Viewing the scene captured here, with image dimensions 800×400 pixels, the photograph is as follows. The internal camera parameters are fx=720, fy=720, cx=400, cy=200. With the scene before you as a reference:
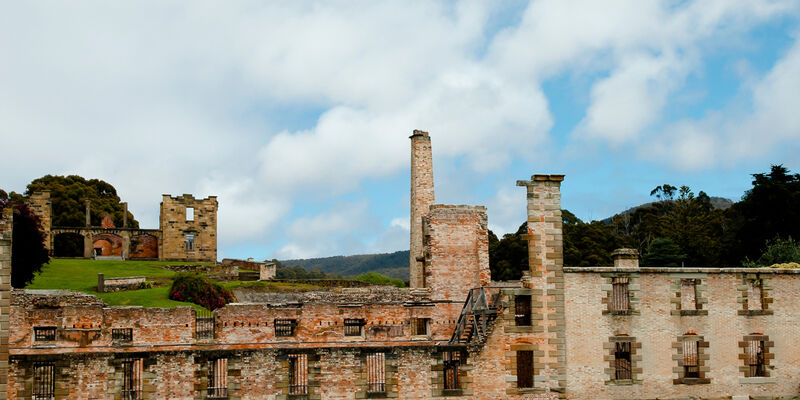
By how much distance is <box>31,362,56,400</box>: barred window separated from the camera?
853 inches

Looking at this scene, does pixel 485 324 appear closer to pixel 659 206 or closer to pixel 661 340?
pixel 661 340

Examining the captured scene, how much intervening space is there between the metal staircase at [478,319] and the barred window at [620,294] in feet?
13.1

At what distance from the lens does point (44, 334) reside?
95.8ft

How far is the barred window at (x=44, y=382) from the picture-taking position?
71.1 ft

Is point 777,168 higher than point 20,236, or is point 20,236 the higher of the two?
point 777,168

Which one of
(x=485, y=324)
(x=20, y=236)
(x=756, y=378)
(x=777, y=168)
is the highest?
(x=777, y=168)

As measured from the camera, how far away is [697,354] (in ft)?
82.6

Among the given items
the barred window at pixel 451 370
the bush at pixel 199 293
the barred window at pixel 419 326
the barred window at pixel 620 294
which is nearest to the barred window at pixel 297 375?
the barred window at pixel 451 370

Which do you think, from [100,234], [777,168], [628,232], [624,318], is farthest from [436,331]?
[628,232]

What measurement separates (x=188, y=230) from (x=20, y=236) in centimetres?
2262

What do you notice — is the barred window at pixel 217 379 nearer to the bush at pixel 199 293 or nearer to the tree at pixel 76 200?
the bush at pixel 199 293

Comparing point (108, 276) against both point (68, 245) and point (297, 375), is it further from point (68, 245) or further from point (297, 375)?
point (297, 375)

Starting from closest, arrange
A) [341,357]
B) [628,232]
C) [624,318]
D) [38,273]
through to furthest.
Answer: [341,357], [624,318], [38,273], [628,232]

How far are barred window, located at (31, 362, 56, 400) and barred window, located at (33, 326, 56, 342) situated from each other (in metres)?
7.26
